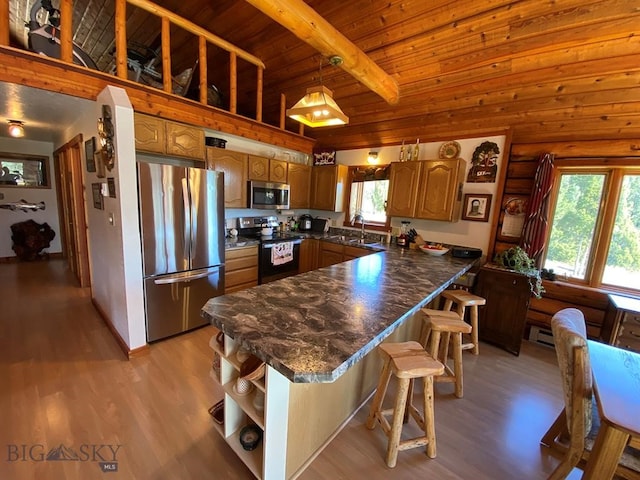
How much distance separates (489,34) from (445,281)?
6.97 ft

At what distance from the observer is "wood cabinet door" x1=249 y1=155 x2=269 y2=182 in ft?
12.2

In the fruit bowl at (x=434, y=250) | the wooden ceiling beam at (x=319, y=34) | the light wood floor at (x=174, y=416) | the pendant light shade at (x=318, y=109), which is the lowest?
the light wood floor at (x=174, y=416)

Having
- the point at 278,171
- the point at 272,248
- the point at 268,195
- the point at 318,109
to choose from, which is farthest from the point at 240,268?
the point at 318,109

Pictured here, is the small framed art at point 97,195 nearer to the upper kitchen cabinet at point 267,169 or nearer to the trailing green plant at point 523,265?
the upper kitchen cabinet at point 267,169

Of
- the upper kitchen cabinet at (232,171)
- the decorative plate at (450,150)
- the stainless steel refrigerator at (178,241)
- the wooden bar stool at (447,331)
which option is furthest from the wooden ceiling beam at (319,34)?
the wooden bar stool at (447,331)

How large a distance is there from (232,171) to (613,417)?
3778 mm

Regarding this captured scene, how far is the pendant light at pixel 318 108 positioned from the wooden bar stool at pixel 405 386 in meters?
1.68

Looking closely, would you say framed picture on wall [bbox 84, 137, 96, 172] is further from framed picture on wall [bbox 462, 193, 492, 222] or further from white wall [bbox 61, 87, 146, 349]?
framed picture on wall [bbox 462, 193, 492, 222]

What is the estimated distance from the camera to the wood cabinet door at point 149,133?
2.55m

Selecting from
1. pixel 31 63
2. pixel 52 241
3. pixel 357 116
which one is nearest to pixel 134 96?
pixel 31 63

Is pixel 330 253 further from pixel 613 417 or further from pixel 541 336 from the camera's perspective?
pixel 613 417

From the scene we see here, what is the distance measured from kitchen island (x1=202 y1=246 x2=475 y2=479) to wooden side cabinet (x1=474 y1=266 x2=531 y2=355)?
119cm

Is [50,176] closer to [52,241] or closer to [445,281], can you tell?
[52,241]

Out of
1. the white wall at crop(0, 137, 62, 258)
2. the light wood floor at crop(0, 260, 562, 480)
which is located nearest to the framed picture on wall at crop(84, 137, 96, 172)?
the light wood floor at crop(0, 260, 562, 480)
